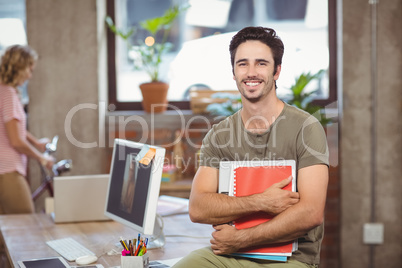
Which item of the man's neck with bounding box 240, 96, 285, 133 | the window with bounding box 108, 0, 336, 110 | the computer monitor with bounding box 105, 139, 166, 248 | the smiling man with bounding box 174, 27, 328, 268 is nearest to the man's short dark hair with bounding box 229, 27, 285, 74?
the smiling man with bounding box 174, 27, 328, 268

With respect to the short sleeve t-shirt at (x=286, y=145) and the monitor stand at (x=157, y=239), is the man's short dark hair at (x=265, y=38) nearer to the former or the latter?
the short sleeve t-shirt at (x=286, y=145)

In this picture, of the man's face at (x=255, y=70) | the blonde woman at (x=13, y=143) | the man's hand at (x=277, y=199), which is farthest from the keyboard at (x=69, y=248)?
the blonde woman at (x=13, y=143)

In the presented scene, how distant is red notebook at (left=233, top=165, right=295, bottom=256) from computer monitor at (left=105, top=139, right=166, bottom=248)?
0.32 meters

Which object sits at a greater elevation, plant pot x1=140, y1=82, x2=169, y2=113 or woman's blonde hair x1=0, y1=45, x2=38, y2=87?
woman's blonde hair x1=0, y1=45, x2=38, y2=87

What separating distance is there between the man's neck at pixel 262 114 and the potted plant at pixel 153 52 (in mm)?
1872

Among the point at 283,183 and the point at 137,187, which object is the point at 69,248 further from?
the point at 283,183

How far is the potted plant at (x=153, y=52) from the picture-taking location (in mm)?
3688

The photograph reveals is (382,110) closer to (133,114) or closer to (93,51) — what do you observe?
(133,114)

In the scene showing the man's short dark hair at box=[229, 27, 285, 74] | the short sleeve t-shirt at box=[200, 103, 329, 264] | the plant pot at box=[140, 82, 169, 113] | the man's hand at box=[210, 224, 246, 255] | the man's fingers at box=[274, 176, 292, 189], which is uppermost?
the man's short dark hair at box=[229, 27, 285, 74]

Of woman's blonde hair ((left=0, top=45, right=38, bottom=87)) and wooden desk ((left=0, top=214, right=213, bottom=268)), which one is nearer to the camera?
wooden desk ((left=0, top=214, right=213, bottom=268))

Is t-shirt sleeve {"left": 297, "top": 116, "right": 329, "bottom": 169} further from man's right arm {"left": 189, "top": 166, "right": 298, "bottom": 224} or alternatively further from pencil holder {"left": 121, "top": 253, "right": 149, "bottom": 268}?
pencil holder {"left": 121, "top": 253, "right": 149, "bottom": 268}

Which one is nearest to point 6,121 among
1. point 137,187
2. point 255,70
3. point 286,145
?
point 137,187

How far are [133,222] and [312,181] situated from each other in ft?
2.41

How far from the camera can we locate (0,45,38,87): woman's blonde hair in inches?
131
